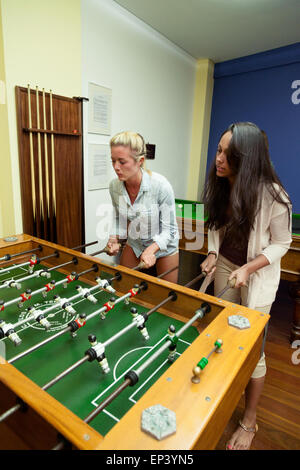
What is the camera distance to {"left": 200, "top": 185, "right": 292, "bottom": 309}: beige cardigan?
4.46 feet

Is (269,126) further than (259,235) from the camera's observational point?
Yes

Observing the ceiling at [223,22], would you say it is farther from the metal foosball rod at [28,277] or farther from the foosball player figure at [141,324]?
the foosball player figure at [141,324]

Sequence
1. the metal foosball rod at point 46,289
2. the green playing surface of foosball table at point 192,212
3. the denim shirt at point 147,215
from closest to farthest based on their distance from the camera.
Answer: the metal foosball rod at point 46,289, the denim shirt at point 147,215, the green playing surface of foosball table at point 192,212

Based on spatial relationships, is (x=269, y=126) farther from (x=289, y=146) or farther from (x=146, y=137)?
(x=146, y=137)

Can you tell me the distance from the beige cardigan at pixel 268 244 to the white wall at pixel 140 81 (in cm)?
207

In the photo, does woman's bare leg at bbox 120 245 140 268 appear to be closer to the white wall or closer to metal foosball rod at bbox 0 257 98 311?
metal foosball rod at bbox 0 257 98 311

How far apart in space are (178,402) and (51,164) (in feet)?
7.63

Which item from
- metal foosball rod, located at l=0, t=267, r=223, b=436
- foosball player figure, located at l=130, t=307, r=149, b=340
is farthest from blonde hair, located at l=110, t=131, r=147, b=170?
foosball player figure, located at l=130, t=307, r=149, b=340

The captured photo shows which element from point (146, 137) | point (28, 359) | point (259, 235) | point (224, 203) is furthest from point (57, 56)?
point (28, 359)

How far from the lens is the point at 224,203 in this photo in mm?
1600

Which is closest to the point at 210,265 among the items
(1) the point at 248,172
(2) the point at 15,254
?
(1) the point at 248,172

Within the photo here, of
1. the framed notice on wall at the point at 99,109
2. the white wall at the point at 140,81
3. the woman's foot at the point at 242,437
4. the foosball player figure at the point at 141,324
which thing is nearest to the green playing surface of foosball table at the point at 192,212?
the white wall at the point at 140,81

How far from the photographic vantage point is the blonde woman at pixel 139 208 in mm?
1694
